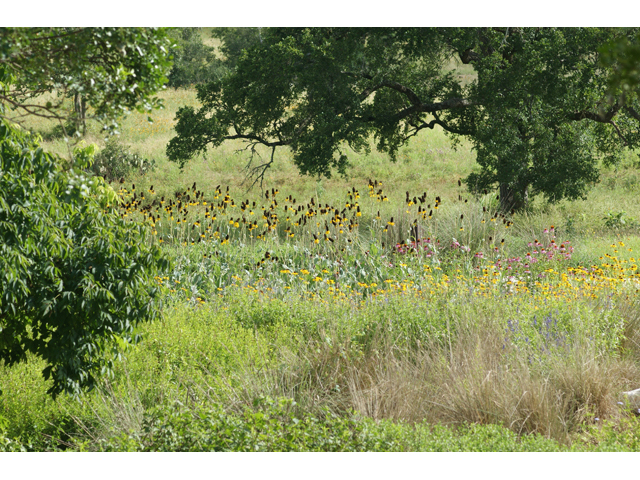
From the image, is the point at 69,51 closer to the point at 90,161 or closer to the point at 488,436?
the point at 90,161

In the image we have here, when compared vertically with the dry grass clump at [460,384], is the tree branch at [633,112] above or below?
above

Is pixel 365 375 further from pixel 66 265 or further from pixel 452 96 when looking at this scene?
pixel 452 96

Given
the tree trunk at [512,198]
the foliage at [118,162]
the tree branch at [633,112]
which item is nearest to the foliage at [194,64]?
the foliage at [118,162]

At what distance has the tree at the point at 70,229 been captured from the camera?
9.64 ft

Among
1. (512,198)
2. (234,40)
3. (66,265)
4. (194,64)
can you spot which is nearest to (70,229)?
(66,265)

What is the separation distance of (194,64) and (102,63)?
29062 millimetres

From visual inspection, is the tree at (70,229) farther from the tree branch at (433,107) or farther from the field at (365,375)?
the tree branch at (433,107)

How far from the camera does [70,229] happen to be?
10.9ft

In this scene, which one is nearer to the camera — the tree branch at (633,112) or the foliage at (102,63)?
the foliage at (102,63)

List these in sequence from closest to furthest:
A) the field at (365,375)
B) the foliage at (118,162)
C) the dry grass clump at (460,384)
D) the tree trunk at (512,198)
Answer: the field at (365,375) → the dry grass clump at (460,384) → the tree trunk at (512,198) → the foliage at (118,162)

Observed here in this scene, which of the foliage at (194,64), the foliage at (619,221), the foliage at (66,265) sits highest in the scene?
the foliage at (194,64)

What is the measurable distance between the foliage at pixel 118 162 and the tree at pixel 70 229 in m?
14.8

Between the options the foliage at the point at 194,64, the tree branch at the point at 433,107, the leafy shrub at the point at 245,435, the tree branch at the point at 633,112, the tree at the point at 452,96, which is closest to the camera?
the leafy shrub at the point at 245,435
